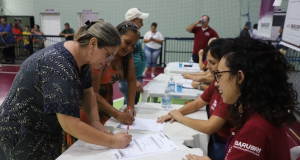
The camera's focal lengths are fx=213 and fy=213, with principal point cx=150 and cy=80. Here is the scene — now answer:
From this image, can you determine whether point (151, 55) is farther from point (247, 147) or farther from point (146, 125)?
point (247, 147)

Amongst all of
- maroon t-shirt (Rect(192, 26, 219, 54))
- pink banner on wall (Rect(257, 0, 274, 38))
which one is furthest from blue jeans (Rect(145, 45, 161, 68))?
pink banner on wall (Rect(257, 0, 274, 38))

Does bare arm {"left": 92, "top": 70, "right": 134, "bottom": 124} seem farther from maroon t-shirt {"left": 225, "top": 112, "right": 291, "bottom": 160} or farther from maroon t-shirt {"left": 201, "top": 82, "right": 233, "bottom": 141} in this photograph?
maroon t-shirt {"left": 225, "top": 112, "right": 291, "bottom": 160}

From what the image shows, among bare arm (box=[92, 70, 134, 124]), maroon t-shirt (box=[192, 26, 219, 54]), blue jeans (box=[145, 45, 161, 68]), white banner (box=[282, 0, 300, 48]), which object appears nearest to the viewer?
bare arm (box=[92, 70, 134, 124])

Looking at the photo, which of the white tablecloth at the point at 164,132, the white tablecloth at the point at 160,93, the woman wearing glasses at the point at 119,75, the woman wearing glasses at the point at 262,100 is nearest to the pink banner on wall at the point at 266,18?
the white tablecloth at the point at 160,93

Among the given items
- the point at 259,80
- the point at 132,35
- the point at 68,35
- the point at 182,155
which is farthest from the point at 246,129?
the point at 68,35

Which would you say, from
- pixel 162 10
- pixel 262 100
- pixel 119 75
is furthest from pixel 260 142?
pixel 162 10

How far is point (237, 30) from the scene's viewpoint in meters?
7.16

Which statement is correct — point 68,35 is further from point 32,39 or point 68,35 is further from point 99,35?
point 99,35

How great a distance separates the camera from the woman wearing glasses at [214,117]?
1357mm

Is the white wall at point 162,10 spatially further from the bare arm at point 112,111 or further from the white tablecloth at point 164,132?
the bare arm at point 112,111

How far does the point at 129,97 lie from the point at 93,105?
0.50 m

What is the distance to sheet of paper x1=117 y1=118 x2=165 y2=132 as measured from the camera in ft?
4.52

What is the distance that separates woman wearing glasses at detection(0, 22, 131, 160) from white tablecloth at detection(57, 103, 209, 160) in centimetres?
9

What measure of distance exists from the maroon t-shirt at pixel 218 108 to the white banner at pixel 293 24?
90 cm
